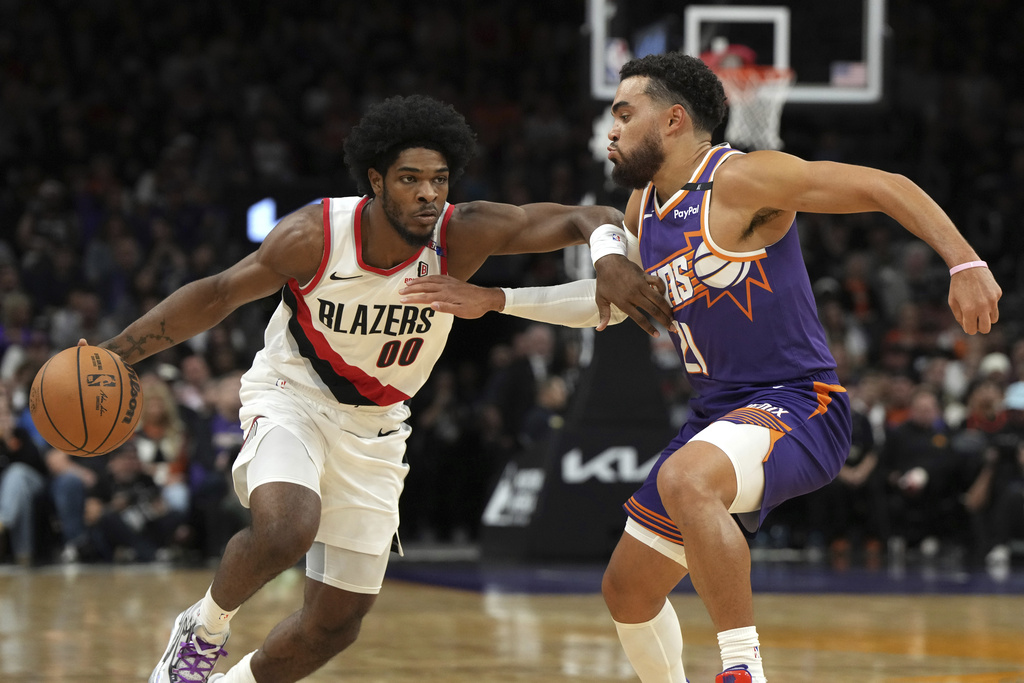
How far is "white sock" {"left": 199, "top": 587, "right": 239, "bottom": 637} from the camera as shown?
430cm

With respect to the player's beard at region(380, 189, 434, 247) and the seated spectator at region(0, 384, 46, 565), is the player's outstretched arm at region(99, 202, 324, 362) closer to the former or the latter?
the player's beard at region(380, 189, 434, 247)

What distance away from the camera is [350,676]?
18.7 ft

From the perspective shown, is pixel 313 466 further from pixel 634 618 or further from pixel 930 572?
pixel 930 572

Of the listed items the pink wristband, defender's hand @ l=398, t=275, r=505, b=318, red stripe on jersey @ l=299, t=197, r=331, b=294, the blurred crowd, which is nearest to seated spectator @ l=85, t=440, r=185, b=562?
the blurred crowd

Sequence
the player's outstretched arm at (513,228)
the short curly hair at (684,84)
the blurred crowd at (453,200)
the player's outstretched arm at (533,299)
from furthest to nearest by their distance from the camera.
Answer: the blurred crowd at (453,200) → the player's outstretched arm at (513,228) → the player's outstretched arm at (533,299) → the short curly hair at (684,84)

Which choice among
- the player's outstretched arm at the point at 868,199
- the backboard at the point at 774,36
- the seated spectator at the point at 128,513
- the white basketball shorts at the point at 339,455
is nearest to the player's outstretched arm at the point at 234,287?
the white basketball shorts at the point at 339,455

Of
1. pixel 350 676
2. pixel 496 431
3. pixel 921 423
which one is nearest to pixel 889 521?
pixel 921 423

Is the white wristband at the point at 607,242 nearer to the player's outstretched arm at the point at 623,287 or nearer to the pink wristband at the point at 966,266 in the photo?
the player's outstretched arm at the point at 623,287

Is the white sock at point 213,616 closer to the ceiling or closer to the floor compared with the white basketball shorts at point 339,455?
closer to the floor

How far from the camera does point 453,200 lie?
1479 cm

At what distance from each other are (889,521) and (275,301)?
658cm

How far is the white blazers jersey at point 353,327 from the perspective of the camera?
15.3ft

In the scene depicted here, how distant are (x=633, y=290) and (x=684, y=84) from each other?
0.75 m

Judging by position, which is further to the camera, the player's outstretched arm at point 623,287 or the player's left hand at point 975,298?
the player's outstretched arm at point 623,287
